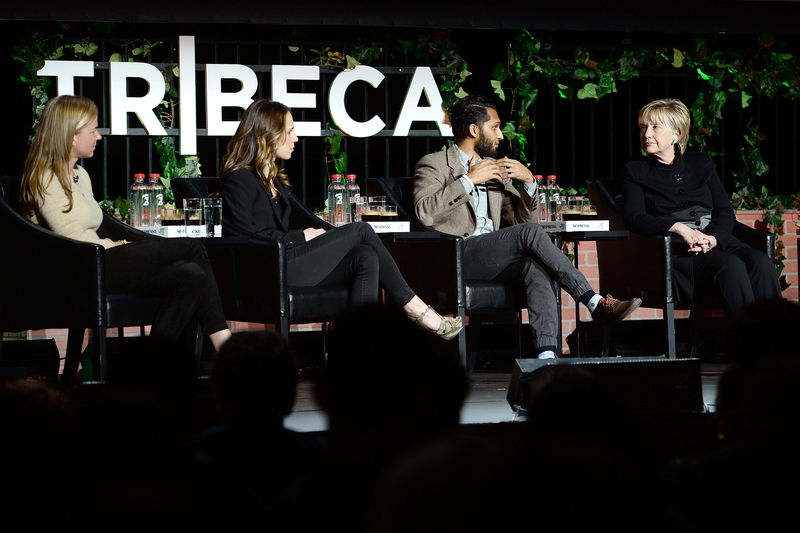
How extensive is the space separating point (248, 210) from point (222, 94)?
1626 mm

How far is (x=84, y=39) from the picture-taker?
211 inches

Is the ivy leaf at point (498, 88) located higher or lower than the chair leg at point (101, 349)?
higher

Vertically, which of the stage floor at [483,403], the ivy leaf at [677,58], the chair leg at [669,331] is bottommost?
the stage floor at [483,403]

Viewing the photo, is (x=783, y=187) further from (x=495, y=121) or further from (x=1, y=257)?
(x=1, y=257)

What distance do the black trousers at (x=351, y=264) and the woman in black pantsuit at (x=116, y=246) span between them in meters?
0.38

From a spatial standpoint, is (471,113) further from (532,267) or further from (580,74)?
(580,74)

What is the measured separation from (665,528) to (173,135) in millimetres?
4793

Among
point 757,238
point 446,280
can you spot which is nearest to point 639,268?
point 757,238

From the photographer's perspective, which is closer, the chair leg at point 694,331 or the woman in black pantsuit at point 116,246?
the woman in black pantsuit at point 116,246

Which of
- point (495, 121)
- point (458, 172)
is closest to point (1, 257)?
point (458, 172)

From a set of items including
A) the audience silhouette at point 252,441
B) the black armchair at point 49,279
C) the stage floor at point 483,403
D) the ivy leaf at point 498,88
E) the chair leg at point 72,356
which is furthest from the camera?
the ivy leaf at point 498,88

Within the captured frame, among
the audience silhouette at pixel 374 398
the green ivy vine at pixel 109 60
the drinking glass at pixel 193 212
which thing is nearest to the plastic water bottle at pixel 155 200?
the drinking glass at pixel 193 212

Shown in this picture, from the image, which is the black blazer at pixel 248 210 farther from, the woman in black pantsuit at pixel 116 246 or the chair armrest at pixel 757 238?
the chair armrest at pixel 757 238

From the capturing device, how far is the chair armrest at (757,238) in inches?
182
